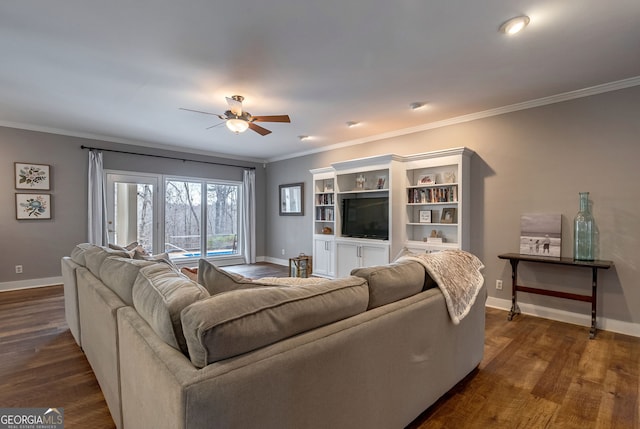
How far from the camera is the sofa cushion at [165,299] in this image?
111 cm

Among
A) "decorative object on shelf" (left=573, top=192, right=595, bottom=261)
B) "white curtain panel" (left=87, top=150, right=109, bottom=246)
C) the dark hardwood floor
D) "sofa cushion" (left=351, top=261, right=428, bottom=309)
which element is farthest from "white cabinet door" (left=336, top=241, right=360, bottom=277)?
"white curtain panel" (left=87, top=150, right=109, bottom=246)

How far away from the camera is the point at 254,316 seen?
1.07 m

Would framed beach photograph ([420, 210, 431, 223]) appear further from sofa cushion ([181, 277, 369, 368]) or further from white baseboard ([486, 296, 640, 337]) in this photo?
sofa cushion ([181, 277, 369, 368])

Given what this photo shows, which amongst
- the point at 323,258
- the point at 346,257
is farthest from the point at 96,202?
the point at 346,257

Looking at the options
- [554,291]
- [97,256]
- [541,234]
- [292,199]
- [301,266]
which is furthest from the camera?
[292,199]

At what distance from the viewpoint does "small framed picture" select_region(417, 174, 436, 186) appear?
4512mm

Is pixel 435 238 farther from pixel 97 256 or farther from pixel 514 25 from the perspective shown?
pixel 97 256

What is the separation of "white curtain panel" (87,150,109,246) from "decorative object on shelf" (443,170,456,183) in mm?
5521

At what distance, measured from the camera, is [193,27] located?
226cm

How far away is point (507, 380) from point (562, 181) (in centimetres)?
242

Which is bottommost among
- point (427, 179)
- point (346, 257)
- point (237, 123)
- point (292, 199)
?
point (346, 257)

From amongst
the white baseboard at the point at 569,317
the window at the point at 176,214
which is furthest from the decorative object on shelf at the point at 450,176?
the window at the point at 176,214

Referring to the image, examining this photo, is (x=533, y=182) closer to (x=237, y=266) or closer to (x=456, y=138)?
(x=456, y=138)

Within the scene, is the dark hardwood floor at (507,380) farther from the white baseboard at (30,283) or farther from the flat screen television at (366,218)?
the flat screen television at (366,218)
